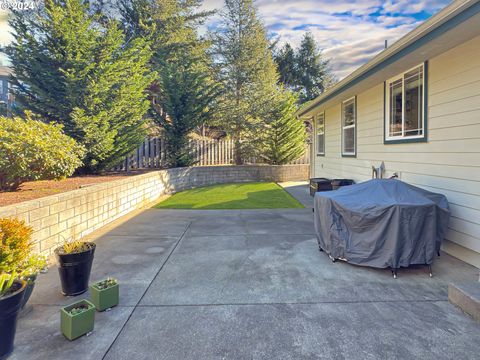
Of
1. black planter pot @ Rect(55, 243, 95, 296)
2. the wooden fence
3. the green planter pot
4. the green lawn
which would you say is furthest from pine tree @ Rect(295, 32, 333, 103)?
the green planter pot

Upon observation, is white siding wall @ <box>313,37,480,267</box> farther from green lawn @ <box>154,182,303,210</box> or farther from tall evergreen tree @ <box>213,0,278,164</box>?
tall evergreen tree @ <box>213,0,278,164</box>

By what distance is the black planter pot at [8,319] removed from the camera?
1.98m

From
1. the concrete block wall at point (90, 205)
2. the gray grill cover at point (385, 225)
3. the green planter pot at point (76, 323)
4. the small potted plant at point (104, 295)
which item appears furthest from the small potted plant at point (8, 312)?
the gray grill cover at point (385, 225)

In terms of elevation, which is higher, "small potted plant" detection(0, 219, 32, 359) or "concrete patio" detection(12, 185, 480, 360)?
"small potted plant" detection(0, 219, 32, 359)

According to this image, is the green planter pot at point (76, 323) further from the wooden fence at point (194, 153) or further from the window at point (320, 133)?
the window at point (320, 133)

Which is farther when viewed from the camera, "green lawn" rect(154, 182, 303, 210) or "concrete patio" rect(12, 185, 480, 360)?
"green lawn" rect(154, 182, 303, 210)

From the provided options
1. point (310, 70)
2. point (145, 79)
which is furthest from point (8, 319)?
point (310, 70)

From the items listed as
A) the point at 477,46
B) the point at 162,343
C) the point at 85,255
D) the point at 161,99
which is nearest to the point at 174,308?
the point at 162,343

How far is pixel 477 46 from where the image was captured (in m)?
3.52

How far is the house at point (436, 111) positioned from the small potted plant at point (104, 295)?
13.8 ft

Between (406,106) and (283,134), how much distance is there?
8062 millimetres

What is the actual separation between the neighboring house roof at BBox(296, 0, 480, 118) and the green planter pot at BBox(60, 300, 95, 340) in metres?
4.39

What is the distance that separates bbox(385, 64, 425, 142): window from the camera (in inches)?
184

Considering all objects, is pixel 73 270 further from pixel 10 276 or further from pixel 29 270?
pixel 10 276
